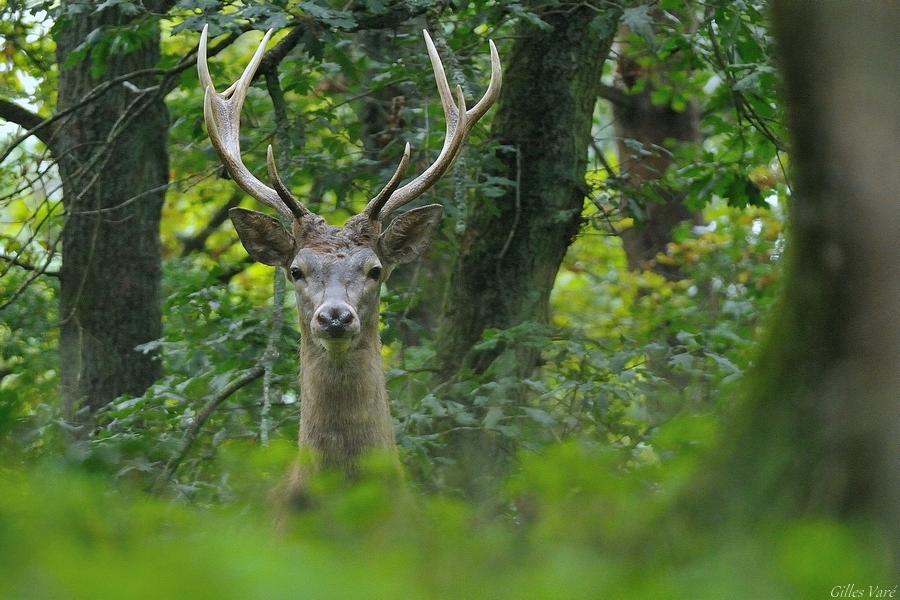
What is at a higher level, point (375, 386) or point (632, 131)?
point (632, 131)

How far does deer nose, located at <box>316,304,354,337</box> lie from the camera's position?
20.6 ft

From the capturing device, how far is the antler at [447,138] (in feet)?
23.2

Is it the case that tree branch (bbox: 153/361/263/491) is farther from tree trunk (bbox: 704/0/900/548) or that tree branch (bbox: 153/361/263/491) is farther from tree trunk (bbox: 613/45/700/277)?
tree trunk (bbox: 613/45/700/277)

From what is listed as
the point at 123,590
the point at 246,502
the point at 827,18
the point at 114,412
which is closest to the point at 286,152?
the point at 114,412

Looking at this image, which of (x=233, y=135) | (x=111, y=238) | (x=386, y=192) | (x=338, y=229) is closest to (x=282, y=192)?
(x=338, y=229)

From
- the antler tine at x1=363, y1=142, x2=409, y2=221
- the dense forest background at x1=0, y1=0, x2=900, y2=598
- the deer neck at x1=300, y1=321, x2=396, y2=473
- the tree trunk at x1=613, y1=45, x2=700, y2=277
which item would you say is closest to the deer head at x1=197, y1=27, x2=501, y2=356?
the antler tine at x1=363, y1=142, x2=409, y2=221

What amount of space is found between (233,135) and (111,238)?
319cm

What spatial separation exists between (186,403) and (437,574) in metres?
5.16

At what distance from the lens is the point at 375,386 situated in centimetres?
Answer: 639

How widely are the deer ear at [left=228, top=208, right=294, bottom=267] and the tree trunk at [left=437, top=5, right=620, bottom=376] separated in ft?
7.07

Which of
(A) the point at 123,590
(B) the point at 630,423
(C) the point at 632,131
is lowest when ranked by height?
(A) the point at 123,590

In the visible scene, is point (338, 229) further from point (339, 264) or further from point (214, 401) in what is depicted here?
point (214, 401)

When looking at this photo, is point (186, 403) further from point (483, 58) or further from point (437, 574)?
point (437, 574)

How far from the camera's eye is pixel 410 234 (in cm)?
742
